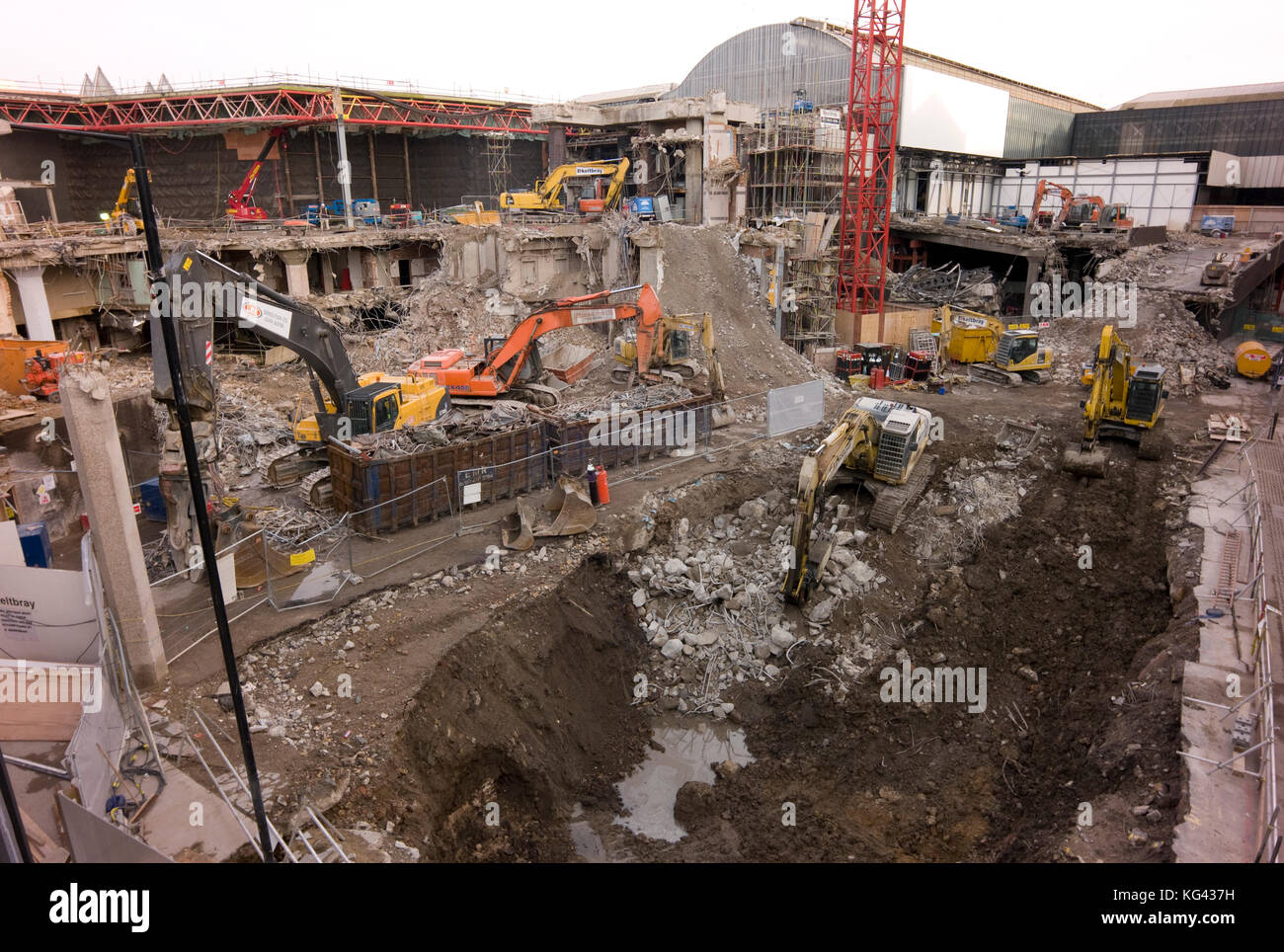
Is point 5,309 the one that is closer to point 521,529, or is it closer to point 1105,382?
point 521,529

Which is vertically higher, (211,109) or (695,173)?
(211,109)

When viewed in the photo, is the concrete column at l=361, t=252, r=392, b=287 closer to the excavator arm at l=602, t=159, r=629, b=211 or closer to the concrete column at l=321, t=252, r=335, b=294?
the concrete column at l=321, t=252, r=335, b=294

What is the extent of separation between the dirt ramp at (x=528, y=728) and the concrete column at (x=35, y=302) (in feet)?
69.3

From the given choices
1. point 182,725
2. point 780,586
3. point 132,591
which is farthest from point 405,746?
point 780,586

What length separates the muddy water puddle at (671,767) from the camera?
1095 centimetres

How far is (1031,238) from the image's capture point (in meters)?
36.2

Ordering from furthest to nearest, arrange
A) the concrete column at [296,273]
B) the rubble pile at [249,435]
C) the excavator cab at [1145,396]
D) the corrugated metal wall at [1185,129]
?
the corrugated metal wall at [1185,129], the concrete column at [296,273], the excavator cab at [1145,396], the rubble pile at [249,435]

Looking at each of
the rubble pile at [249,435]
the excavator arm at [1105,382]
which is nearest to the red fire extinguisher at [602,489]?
the rubble pile at [249,435]

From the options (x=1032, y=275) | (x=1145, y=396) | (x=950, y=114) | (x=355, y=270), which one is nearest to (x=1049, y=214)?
(x=1032, y=275)

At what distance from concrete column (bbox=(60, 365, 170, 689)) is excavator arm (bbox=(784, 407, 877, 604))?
9.38 metres

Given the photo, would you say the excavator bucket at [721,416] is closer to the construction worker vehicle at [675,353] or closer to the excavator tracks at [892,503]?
the construction worker vehicle at [675,353]

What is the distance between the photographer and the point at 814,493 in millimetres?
13109

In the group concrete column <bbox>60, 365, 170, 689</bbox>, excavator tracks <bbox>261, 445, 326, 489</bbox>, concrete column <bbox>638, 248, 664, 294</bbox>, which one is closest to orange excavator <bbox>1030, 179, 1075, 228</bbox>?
concrete column <bbox>638, 248, 664, 294</bbox>

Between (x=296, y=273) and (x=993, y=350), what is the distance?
25.8 metres
